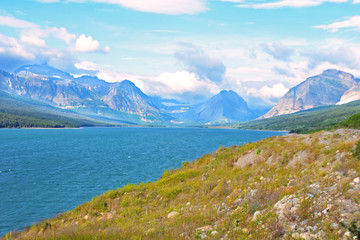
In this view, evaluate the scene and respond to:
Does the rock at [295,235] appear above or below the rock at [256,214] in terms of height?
above

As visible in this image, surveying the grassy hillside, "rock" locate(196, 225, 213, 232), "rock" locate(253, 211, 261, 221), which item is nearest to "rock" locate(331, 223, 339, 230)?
the grassy hillside

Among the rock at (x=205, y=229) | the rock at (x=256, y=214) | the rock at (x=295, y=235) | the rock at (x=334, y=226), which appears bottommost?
the rock at (x=205, y=229)

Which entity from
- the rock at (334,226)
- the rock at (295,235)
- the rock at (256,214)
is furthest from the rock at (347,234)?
the rock at (256,214)

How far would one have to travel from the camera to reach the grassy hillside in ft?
32.0

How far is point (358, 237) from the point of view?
7.66 metres

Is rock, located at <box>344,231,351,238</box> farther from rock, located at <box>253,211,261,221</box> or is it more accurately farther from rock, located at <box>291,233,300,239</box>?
rock, located at <box>253,211,261,221</box>

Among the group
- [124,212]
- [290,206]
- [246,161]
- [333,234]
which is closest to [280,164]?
[246,161]

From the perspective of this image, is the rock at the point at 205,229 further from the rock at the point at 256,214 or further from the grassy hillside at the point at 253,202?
the rock at the point at 256,214

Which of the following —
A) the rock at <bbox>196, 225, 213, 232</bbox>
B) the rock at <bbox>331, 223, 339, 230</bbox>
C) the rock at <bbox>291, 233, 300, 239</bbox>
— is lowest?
the rock at <bbox>196, 225, 213, 232</bbox>

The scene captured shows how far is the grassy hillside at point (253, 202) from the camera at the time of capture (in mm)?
9766

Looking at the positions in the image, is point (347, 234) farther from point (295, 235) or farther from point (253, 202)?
point (253, 202)

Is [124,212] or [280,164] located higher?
[280,164]

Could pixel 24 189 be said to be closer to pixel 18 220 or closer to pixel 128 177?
pixel 18 220

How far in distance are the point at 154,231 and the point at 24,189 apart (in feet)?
184
